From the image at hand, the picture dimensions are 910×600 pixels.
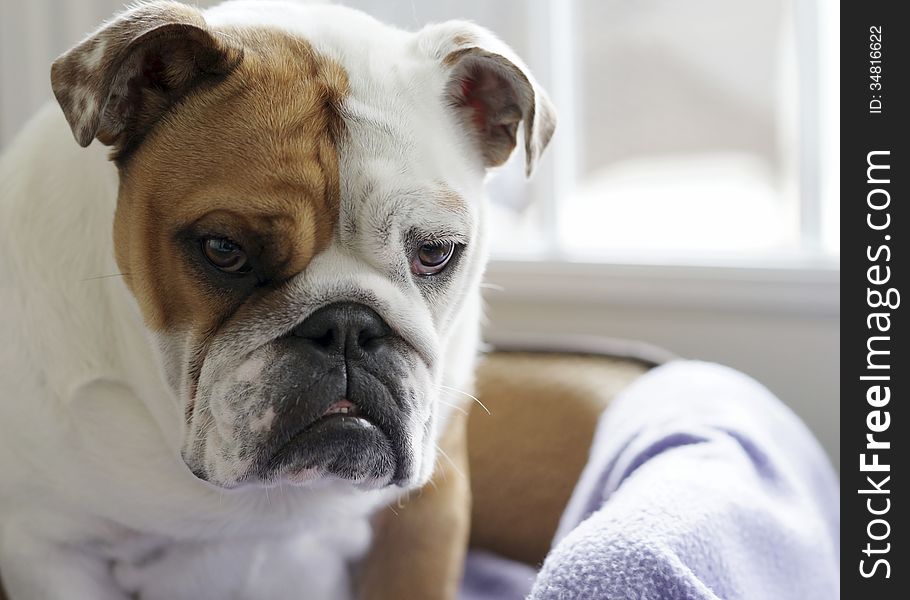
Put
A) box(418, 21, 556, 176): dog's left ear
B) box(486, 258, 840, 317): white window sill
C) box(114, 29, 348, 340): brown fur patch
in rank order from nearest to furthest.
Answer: box(114, 29, 348, 340): brown fur patch → box(418, 21, 556, 176): dog's left ear → box(486, 258, 840, 317): white window sill

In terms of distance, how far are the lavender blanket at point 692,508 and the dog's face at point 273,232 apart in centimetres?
21

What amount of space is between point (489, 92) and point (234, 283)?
37 centimetres

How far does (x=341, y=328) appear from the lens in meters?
0.89

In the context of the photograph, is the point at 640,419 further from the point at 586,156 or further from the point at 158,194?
the point at 586,156

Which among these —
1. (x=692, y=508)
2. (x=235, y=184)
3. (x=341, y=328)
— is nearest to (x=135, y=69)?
(x=235, y=184)

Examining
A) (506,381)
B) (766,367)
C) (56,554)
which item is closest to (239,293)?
(56,554)

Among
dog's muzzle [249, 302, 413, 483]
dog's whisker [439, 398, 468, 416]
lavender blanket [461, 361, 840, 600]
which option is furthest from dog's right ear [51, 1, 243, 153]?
lavender blanket [461, 361, 840, 600]

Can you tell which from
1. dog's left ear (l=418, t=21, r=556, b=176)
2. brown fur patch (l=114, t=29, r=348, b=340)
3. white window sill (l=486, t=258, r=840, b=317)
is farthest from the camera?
white window sill (l=486, t=258, r=840, b=317)

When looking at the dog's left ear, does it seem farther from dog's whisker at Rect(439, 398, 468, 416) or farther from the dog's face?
dog's whisker at Rect(439, 398, 468, 416)

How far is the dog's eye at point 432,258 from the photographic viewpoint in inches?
37.4

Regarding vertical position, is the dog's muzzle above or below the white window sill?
above

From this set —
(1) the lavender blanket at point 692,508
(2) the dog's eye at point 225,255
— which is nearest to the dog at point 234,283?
(2) the dog's eye at point 225,255

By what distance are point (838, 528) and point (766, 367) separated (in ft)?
1.29

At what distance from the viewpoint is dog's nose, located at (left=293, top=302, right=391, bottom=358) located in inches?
34.7
